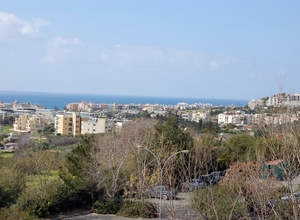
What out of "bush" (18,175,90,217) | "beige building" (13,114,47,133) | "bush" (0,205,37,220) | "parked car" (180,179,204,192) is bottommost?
"beige building" (13,114,47,133)

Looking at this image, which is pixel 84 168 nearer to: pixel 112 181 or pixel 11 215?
pixel 112 181

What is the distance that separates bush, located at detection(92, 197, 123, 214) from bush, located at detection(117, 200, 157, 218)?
0.46 metres

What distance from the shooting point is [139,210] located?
22.1 meters

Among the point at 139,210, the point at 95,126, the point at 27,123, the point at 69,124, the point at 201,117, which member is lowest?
the point at 27,123

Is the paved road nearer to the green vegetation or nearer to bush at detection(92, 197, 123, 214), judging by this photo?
bush at detection(92, 197, 123, 214)

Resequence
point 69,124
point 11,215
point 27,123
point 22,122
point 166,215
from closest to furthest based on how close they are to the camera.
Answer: point 11,215 < point 166,215 < point 69,124 < point 27,123 < point 22,122

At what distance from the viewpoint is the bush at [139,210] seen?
22.0 m

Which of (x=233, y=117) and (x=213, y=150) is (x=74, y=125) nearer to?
(x=233, y=117)

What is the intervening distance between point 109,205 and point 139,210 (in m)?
1.80

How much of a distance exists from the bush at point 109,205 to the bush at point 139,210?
0.46 meters

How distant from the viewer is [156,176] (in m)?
24.5

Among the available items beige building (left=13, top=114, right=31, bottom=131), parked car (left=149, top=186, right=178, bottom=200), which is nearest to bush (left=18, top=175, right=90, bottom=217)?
parked car (left=149, top=186, right=178, bottom=200)

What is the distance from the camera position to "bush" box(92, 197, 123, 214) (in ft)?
75.1

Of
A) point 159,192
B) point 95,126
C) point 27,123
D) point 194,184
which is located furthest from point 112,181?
point 27,123
